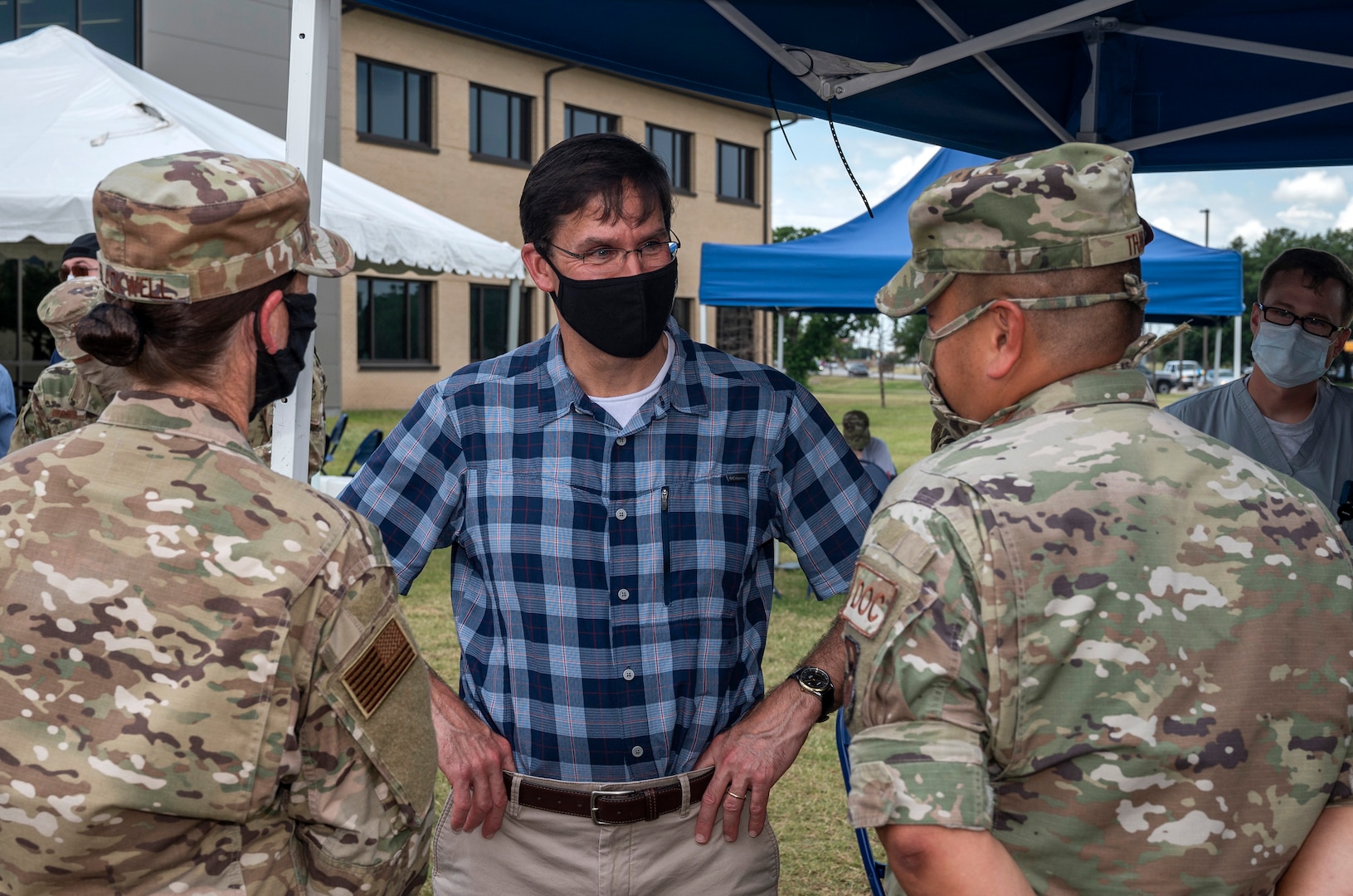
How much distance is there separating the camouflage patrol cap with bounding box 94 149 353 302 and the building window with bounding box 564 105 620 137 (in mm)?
21186

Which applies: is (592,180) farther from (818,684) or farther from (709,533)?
(818,684)

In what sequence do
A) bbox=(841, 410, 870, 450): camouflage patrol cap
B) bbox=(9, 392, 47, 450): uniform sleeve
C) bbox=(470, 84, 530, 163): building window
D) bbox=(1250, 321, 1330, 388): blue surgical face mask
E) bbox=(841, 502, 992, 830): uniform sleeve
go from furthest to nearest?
bbox=(470, 84, 530, 163): building window → bbox=(841, 410, 870, 450): camouflage patrol cap → bbox=(9, 392, 47, 450): uniform sleeve → bbox=(1250, 321, 1330, 388): blue surgical face mask → bbox=(841, 502, 992, 830): uniform sleeve

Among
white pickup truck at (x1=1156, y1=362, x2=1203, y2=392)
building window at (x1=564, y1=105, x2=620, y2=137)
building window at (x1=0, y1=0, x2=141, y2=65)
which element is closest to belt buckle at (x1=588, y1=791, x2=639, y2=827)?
building window at (x1=0, y1=0, x2=141, y2=65)

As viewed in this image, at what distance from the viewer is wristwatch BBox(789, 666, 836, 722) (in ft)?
6.55

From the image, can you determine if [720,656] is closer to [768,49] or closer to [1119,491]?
[1119,491]

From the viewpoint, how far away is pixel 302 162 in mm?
2150

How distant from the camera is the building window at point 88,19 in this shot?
1438cm

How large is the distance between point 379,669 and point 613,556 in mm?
696

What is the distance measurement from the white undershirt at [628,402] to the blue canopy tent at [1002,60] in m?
1.08

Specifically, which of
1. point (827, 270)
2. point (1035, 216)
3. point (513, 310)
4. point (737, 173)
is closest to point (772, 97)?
point (1035, 216)

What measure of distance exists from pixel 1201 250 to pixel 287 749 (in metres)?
6.99

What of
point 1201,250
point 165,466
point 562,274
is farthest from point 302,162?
point 1201,250

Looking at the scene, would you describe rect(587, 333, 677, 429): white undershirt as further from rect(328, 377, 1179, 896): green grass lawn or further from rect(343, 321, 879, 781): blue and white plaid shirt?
rect(328, 377, 1179, 896): green grass lawn

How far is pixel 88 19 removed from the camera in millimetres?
14578
